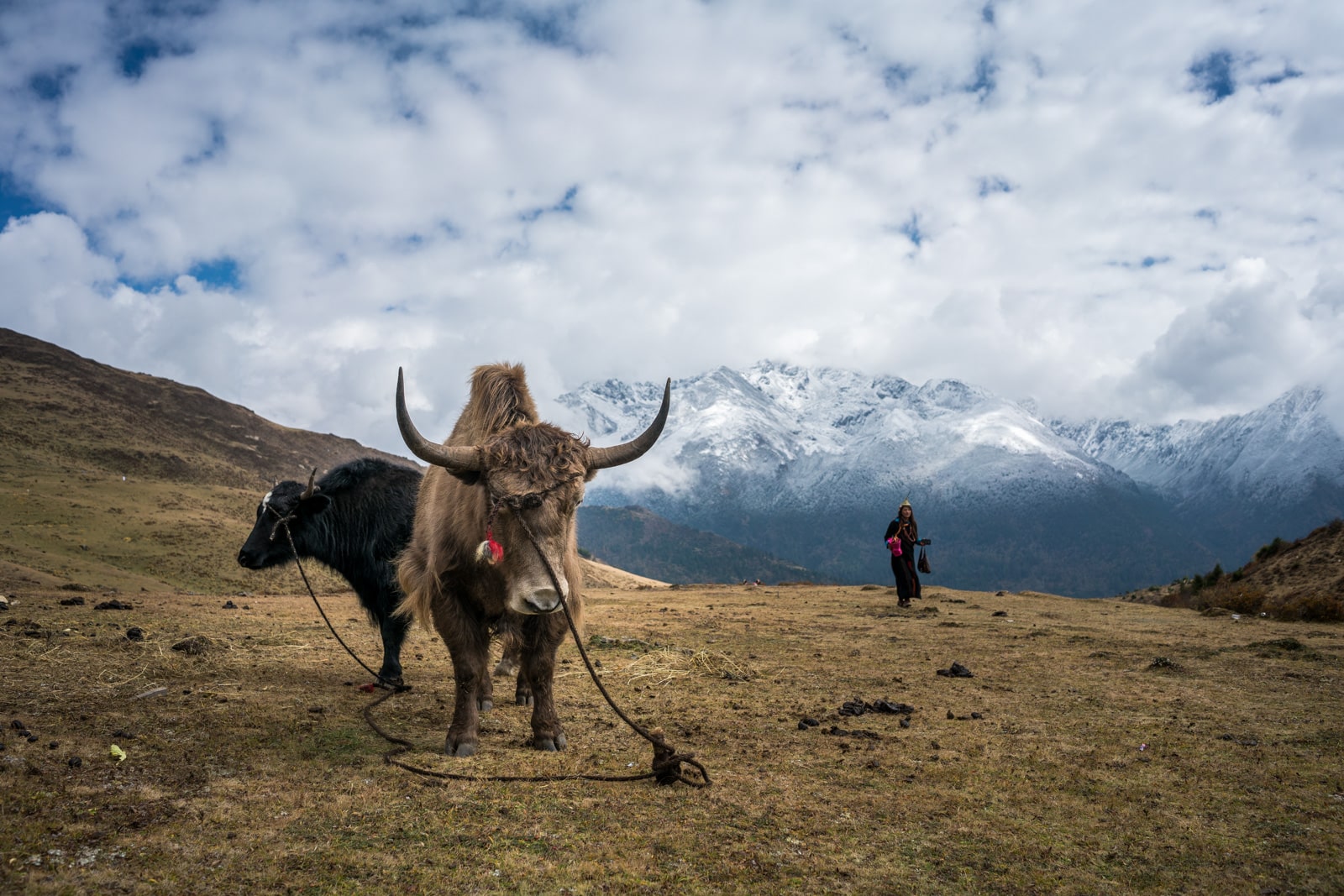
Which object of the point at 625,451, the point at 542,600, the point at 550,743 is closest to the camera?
the point at 542,600

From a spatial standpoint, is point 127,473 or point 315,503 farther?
point 127,473

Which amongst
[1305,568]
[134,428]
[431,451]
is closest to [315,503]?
[431,451]

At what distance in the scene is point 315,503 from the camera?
28.3ft

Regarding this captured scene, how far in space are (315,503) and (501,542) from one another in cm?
492

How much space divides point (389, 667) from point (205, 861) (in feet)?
14.5

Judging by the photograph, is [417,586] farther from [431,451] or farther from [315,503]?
[315,503]

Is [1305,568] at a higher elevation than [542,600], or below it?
higher

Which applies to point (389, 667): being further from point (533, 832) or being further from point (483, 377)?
point (533, 832)

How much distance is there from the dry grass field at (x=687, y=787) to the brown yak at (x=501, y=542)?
573 millimetres

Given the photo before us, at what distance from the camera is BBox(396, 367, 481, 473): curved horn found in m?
4.77

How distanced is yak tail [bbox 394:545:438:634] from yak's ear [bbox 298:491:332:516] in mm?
2601

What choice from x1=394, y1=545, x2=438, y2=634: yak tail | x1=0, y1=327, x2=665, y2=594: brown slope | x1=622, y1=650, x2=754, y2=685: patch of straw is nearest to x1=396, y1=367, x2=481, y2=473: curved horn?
x1=394, y1=545, x2=438, y2=634: yak tail

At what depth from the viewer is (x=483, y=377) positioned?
6637 millimetres

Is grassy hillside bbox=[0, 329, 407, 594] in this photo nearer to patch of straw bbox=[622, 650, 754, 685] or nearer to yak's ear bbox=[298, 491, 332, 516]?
yak's ear bbox=[298, 491, 332, 516]
